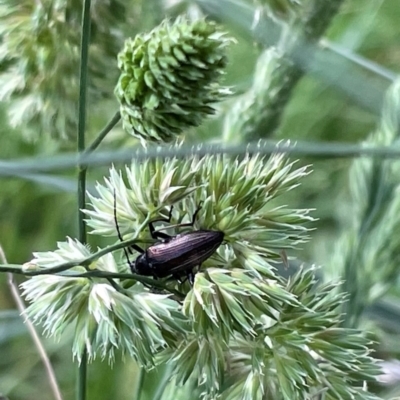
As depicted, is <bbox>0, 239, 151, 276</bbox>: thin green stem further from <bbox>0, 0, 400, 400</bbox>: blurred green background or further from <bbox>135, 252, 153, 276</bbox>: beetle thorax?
<bbox>0, 0, 400, 400</bbox>: blurred green background

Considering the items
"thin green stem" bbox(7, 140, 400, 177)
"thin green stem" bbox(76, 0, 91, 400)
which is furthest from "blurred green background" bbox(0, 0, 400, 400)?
"thin green stem" bbox(7, 140, 400, 177)

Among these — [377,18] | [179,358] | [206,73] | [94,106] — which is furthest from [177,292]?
[377,18]

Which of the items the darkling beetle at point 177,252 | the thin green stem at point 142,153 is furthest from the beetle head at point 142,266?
the thin green stem at point 142,153

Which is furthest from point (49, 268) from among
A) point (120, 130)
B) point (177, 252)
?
point (120, 130)

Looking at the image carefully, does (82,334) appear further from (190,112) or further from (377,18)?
(377,18)

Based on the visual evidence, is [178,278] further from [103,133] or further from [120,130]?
[120,130]
